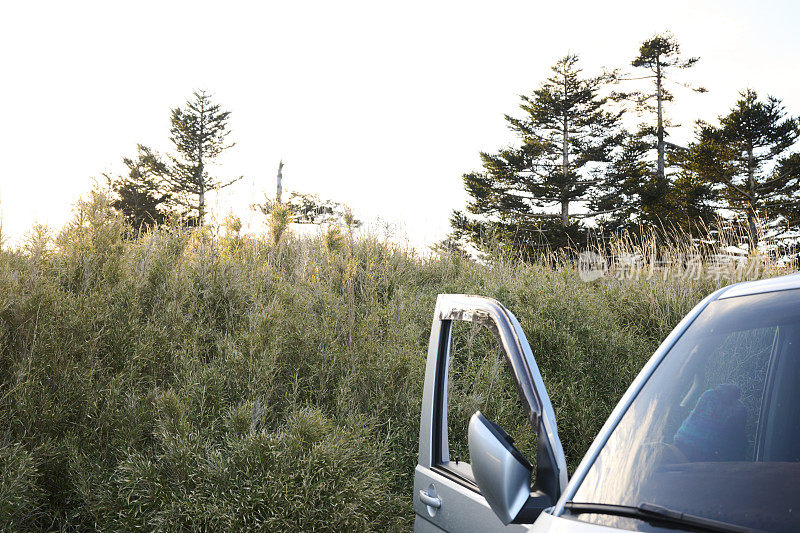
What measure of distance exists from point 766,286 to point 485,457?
0.81 meters

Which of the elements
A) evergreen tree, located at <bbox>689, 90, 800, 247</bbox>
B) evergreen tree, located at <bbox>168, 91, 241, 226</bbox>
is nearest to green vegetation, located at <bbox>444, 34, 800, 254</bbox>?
evergreen tree, located at <bbox>689, 90, 800, 247</bbox>

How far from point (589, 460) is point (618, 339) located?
6780mm

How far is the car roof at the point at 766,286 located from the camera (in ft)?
4.60

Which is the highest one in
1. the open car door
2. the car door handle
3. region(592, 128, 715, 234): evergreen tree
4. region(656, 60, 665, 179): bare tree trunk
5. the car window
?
region(656, 60, 665, 179): bare tree trunk

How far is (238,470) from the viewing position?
434cm

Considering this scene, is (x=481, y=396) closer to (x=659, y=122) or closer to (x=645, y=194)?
(x=645, y=194)

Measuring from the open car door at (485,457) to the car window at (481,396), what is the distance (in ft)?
9.01

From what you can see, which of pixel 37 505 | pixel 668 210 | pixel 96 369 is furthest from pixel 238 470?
pixel 668 210

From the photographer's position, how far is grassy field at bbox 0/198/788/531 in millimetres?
4305

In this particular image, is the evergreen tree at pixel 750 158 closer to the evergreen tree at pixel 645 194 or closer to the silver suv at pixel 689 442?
the evergreen tree at pixel 645 194

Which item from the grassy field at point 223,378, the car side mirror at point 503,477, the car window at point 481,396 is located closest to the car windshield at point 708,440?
the car side mirror at point 503,477

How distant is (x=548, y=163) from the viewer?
33469 millimetres

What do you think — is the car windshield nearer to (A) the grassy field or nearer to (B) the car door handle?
(B) the car door handle

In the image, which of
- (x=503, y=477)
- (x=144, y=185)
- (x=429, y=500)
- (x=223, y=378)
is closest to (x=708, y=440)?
(x=503, y=477)
